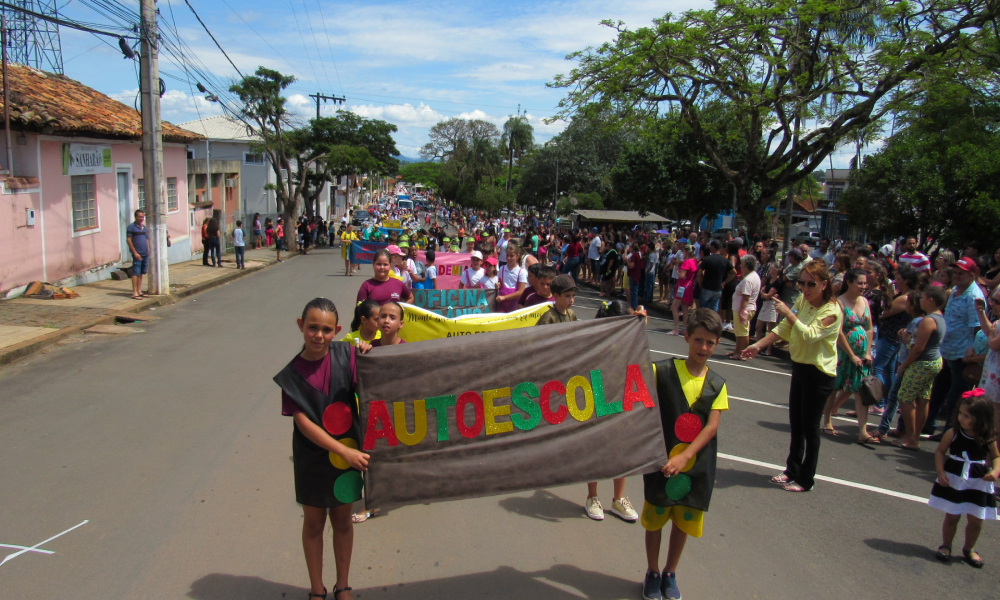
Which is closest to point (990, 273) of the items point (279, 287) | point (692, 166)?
point (279, 287)

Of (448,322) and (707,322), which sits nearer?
(707,322)

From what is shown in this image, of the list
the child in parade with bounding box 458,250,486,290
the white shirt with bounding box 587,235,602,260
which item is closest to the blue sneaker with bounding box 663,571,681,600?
the child in parade with bounding box 458,250,486,290

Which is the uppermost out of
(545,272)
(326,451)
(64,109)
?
(64,109)

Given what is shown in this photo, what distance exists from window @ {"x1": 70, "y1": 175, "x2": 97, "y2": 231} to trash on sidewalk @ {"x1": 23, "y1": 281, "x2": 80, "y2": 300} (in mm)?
2386

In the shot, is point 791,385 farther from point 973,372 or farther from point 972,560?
point 973,372

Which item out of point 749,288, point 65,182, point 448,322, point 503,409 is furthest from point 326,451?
point 65,182

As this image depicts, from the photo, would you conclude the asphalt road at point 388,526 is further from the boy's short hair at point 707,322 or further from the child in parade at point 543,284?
the child in parade at point 543,284

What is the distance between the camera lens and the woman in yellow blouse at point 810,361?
517 cm

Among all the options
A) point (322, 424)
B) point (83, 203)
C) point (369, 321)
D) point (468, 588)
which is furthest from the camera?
point (83, 203)

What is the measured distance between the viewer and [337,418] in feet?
11.2

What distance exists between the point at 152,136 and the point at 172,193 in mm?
8772

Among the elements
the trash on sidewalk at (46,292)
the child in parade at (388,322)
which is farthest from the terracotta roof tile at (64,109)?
the child in parade at (388,322)

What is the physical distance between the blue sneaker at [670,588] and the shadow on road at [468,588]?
19cm

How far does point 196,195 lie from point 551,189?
1526 inches
